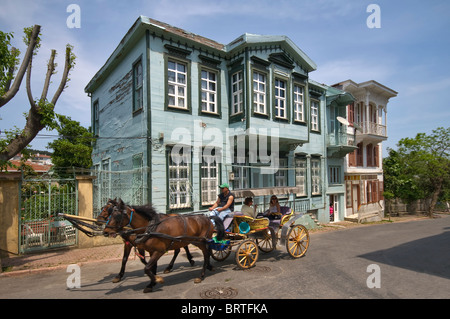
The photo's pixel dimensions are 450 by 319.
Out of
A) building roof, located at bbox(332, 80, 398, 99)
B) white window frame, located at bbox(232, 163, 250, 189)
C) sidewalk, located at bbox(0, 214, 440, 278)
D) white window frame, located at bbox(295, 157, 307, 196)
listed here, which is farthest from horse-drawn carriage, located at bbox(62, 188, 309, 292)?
building roof, located at bbox(332, 80, 398, 99)

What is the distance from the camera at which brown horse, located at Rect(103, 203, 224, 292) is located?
219 inches

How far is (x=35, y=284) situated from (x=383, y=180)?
27.0m

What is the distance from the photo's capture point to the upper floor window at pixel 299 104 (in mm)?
15180

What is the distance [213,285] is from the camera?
5922mm

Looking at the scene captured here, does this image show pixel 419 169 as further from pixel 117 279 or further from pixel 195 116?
pixel 117 279

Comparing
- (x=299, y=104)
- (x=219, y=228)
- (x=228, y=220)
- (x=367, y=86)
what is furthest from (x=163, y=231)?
(x=367, y=86)

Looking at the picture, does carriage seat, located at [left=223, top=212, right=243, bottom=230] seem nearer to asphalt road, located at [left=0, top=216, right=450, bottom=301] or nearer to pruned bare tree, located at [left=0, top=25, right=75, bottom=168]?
asphalt road, located at [left=0, top=216, right=450, bottom=301]

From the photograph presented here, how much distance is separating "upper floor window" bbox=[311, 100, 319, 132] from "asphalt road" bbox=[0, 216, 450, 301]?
10.4 metres

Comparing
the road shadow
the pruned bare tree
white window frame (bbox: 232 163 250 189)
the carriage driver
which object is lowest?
the road shadow

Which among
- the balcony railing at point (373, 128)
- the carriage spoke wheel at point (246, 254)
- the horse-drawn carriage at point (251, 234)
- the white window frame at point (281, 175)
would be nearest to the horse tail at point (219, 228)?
the horse-drawn carriage at point (251, 234)

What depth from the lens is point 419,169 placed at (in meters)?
24.1

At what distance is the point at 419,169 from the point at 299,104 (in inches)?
650

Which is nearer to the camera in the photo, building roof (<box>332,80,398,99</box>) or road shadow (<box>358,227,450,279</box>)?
road shadow (<box>358,227,450,279</box>)
